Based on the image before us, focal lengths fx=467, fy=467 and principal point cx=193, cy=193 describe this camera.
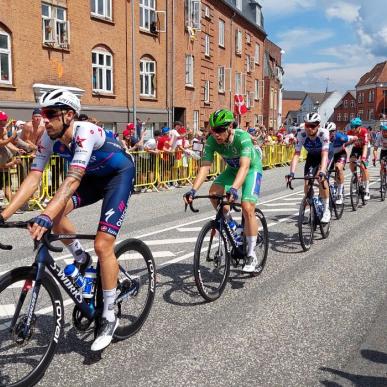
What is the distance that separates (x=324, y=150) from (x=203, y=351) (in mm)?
4980

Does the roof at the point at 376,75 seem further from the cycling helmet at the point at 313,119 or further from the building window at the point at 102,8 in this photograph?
the cycling helmet at the point at 313,119

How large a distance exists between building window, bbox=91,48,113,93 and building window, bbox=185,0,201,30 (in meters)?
8.24

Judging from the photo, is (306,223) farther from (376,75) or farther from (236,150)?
(376,75)

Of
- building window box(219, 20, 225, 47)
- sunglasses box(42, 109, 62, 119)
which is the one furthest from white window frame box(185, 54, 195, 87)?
sunglasses box(42, 109, 62, 119)

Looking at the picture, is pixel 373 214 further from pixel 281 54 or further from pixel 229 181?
pixel 281 54

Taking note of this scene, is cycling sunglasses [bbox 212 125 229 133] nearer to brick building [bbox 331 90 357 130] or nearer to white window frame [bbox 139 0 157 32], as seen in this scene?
white window frame [bbox 139 0 157 32]

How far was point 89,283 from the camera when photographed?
12.5 ft

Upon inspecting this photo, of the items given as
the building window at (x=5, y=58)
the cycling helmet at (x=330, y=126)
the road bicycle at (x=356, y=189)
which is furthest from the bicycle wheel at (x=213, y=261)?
the building window at (x=5, y=58)

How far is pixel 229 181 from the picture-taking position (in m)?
6.07

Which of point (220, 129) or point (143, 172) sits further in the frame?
point (143, 172)

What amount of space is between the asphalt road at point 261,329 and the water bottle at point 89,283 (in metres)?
0.50

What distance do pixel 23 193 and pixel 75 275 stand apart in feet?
2.48

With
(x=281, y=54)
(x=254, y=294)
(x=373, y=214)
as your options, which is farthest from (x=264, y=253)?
(x=281, y=54)

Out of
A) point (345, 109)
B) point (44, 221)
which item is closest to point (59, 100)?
point (44, 221)
